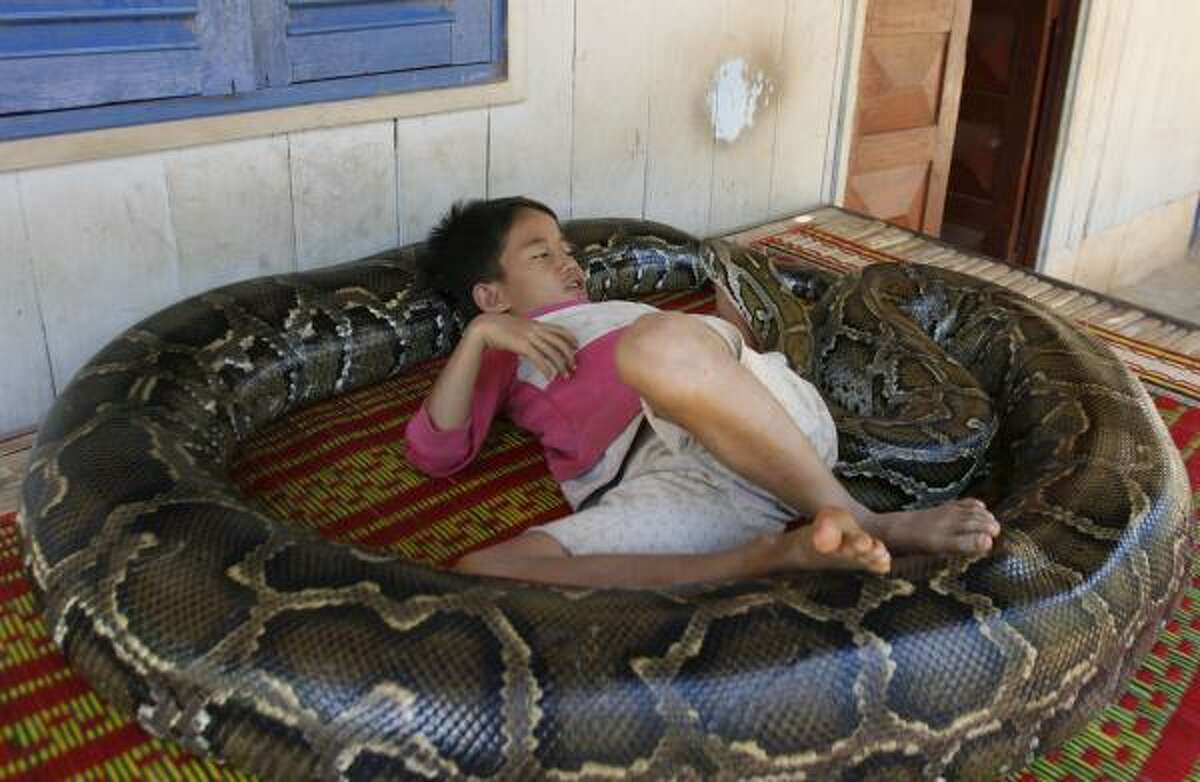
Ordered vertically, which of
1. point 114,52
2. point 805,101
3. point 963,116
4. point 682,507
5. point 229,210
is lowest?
point 682,507

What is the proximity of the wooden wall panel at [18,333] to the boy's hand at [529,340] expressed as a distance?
1.19 m

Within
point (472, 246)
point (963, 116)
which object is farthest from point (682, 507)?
point (963, 116)

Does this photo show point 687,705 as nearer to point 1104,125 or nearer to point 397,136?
point 397,136

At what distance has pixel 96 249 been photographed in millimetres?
2793

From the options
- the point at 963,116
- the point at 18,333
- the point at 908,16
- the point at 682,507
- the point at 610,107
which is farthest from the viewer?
the point at 963,116

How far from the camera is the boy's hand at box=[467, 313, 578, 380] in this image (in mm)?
2324

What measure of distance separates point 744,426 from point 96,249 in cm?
183

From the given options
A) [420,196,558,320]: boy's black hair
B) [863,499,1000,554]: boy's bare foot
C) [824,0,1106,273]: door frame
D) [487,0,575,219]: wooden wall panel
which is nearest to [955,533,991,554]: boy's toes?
[863,499,1000,554]: boy's bare foot

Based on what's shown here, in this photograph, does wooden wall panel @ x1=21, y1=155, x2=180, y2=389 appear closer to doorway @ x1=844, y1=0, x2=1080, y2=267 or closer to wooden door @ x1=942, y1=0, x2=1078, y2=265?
doorway @ x1=844, y1=0, x2=1080, y2=267

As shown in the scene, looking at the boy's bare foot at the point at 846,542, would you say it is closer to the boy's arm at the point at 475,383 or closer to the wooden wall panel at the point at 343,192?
the boy's arm at the point at 475,383

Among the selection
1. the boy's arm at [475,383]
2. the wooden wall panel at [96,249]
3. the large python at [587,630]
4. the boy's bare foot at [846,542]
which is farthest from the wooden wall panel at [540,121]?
the boy's bare foot at [846,542]

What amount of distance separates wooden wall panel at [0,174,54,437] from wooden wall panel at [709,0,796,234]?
8.63ft

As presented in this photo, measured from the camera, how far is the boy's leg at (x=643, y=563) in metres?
1.84

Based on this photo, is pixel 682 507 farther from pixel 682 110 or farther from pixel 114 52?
pixel 682 110
